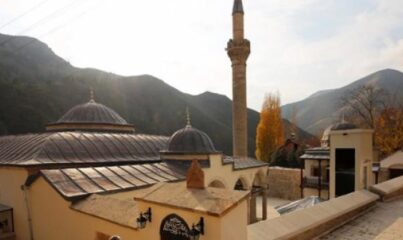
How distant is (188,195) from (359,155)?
6565 millimetres

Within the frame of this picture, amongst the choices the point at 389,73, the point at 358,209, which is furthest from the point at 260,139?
the point at 389,73

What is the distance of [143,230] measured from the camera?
4.62m

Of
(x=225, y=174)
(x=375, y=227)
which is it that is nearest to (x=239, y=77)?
(x=225, y=174)

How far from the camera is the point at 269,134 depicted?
3394 cm

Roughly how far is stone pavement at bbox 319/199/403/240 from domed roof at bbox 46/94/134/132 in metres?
12.7

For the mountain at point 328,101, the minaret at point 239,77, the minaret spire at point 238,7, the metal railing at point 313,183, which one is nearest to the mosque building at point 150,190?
the minaret at point 239,77

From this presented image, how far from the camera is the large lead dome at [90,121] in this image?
15.1m

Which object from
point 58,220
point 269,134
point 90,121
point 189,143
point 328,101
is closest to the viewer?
point 58,220

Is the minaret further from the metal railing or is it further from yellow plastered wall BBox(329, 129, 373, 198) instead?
yellow plastered wall BBox(329, 129, 373, 198)

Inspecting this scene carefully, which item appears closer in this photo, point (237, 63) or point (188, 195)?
point (188, 195)

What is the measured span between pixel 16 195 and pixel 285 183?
21.0 m

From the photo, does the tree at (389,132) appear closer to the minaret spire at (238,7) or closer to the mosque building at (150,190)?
the mosque building at (150,190)

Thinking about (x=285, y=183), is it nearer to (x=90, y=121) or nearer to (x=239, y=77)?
(x=239, y=77)

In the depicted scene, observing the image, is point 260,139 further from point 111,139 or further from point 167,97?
point 167,97
